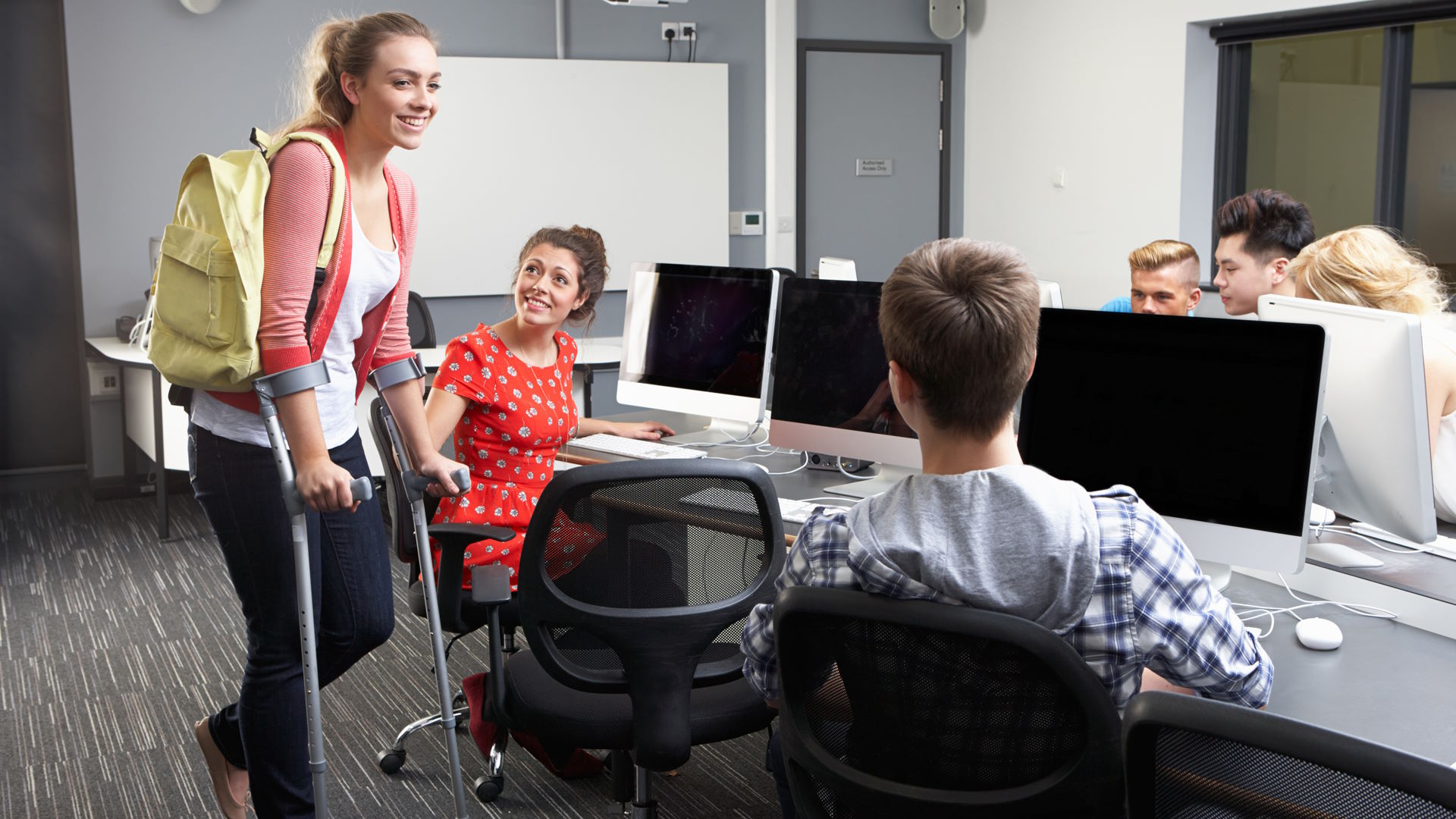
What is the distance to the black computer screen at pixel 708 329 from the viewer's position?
2.79 m

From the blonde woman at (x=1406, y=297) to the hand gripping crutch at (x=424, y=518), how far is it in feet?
5.18

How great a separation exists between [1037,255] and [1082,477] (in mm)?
5048

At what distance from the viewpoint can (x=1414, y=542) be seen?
6.18ft

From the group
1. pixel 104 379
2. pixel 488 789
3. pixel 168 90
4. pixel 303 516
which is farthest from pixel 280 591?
pixel 168 90

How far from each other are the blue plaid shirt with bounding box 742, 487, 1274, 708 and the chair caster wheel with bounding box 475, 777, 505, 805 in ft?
5.08

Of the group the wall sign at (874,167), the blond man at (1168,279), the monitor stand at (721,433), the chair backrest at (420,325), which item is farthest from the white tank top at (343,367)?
the wall sign at (874,167)

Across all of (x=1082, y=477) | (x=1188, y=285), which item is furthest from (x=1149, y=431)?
(x=1188, y=285)

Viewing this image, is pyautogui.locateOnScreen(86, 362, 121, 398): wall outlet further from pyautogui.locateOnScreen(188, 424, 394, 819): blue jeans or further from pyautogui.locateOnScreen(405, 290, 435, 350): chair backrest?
pyautogui.locateOnScreen(188, 424, 394, 819): blue jeans

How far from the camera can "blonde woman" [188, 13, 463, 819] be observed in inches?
68.5

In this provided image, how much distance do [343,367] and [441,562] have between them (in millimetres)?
443

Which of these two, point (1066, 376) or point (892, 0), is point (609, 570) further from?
point (892, 0)

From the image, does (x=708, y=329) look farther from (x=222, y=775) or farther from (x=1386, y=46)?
(x=1386, y=46)

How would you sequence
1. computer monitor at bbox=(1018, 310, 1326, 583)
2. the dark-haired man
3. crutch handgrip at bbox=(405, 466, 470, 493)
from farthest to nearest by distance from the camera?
the dark-haired man
crutch handgrip at bbox=(405, 466, 470, 493)
computer monitor at bbox=(1018, 310, 1326, 583)

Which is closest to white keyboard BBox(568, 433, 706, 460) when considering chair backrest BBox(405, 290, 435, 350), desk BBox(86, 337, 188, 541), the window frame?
desk BBox(86, 337, 188, 541)
